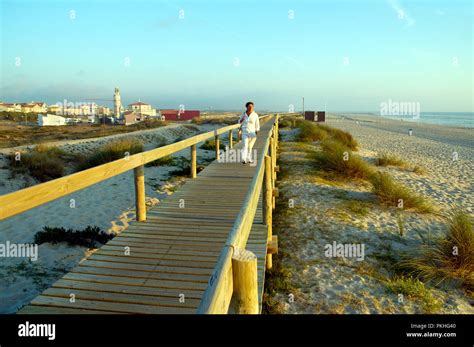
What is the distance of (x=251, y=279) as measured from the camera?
6.10 feet

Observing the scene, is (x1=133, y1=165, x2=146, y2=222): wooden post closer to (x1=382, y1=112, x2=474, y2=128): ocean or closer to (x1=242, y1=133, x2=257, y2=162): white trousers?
(x1=242, y1=133, x2=257, y2=162): white trousers

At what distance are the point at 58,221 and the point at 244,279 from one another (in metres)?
6.78

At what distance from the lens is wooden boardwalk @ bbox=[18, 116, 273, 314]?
3061 millimetres

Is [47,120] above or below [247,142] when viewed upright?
above

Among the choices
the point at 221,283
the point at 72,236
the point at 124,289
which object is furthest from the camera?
the point at 72,236

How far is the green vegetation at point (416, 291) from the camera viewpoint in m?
4.48

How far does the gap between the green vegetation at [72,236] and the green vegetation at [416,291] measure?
495 centimetres

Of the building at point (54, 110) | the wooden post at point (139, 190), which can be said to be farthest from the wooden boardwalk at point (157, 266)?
the building at point (54, 110)

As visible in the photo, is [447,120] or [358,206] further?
[447,120]

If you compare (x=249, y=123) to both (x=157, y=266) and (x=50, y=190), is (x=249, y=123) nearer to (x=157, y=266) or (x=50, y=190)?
(x=157, y=266)

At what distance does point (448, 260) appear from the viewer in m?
5.33

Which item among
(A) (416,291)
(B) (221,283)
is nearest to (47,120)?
(A) (416,291)
